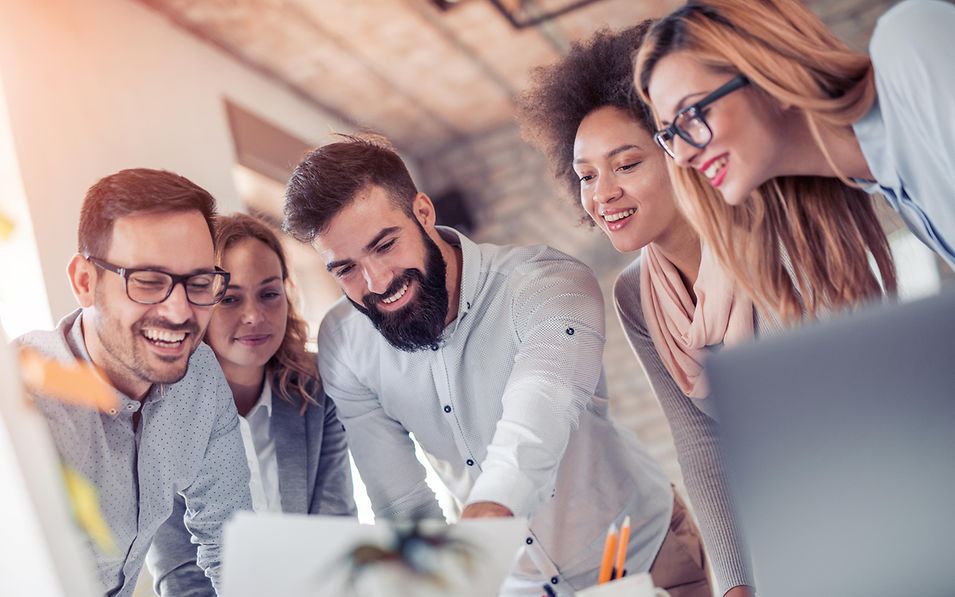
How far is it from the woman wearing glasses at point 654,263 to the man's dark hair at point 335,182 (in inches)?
11.7

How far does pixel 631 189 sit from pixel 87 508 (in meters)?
0.92

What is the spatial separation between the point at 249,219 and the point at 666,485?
894mm

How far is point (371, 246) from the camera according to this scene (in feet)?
4.79

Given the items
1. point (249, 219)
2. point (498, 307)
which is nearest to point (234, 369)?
point (249, 219)

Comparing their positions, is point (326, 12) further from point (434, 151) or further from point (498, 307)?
point (498, 307)

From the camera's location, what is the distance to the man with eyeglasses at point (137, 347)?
1281 mm

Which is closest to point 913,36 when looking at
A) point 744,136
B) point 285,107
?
point 744,136

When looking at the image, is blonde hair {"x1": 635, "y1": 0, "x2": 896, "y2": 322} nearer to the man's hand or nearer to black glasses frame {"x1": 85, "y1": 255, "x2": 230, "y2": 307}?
the man's hand

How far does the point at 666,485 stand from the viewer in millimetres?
1700

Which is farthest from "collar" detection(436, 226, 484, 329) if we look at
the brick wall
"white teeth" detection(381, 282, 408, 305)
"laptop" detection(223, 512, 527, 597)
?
the brick wall

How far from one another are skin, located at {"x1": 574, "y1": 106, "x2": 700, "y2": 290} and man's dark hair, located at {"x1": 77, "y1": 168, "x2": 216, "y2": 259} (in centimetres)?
61

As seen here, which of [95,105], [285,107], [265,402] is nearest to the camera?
[265,402]

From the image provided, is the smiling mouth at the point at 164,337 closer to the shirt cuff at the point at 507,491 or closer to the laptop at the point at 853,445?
the shirt cuff at the point at 507,491

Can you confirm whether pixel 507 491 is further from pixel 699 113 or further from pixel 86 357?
pixel 86 357
